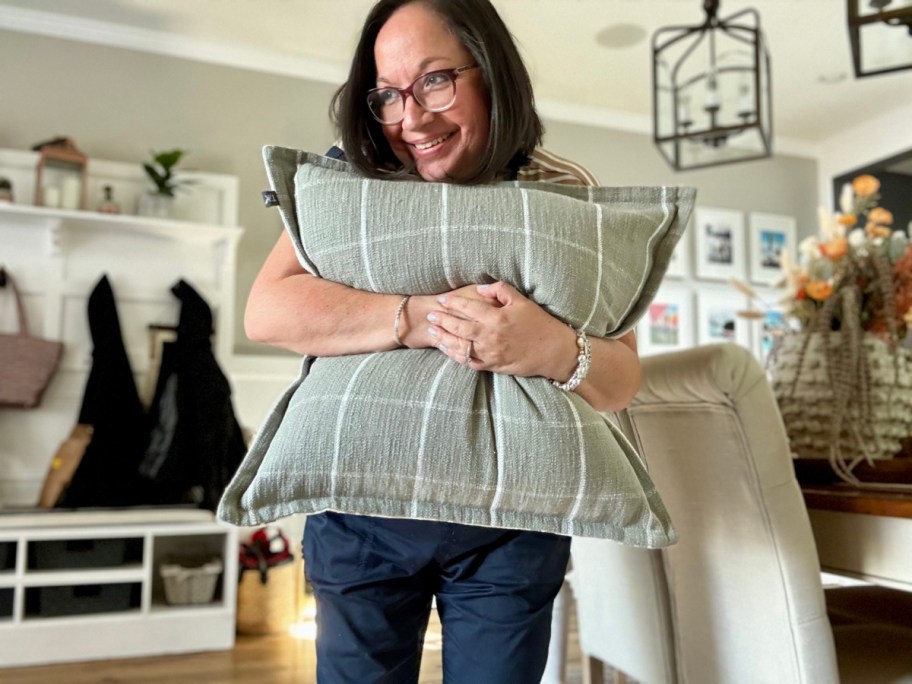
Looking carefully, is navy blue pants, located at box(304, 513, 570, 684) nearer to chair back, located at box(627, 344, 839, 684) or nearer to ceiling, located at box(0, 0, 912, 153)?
chair back, located at box(627, 344, 839, 684)

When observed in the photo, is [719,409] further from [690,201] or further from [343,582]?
[343,582]

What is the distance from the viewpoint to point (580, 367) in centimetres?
77

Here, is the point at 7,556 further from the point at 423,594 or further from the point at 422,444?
the point at 422,444

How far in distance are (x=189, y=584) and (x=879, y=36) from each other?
2645mm

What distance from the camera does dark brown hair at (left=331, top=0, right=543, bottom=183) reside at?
854 millimetres

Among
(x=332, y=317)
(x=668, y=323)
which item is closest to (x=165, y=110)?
(x=668, y=323)

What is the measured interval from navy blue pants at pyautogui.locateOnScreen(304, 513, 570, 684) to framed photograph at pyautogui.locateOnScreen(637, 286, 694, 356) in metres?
3.57

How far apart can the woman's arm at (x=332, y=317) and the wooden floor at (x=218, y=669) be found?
1704 mm

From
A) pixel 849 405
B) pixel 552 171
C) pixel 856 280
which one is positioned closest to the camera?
pixel 552 171

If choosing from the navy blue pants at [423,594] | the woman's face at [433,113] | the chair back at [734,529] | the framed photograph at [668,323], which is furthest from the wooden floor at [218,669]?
the framed photograph at [668,323]

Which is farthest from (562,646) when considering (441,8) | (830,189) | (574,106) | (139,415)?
(830,189)

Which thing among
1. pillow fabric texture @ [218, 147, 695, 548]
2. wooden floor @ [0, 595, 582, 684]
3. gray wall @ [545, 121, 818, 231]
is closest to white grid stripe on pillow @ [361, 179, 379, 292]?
pillow fabric texture @ [218, 147, 695, 548]

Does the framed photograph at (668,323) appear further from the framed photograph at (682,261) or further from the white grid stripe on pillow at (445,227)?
the white grid stripe on pillow at (445,227)

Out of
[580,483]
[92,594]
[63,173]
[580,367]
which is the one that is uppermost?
[63,173]
